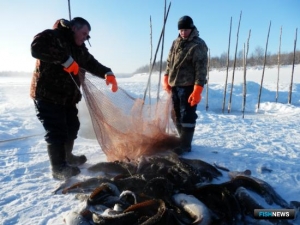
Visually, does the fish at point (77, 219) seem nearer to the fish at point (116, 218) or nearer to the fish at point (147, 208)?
the fish at point (116, 218)

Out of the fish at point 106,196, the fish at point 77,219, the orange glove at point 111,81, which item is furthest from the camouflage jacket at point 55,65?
the fish at point 77,219

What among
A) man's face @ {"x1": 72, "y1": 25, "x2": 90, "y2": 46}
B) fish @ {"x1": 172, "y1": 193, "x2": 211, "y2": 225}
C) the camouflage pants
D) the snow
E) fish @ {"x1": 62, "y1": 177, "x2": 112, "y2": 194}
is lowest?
the snow

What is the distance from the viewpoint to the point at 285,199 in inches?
98.4

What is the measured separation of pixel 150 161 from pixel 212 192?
3.06ft

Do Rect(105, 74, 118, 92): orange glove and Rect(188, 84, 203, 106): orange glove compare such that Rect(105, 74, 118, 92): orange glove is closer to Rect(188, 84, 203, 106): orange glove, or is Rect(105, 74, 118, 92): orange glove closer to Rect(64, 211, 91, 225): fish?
Rect(188, 84, 203, 106): orange glove

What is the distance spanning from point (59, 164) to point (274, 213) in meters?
2.20

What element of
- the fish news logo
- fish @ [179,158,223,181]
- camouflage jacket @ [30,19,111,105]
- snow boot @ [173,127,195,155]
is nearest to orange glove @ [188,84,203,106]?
snow boot @ [173,127,195,155]

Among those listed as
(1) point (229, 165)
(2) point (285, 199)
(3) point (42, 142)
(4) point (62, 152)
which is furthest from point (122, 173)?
(3) point (42, 142)

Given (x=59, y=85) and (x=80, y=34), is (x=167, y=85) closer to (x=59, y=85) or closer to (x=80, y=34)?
(x=80, y=34)

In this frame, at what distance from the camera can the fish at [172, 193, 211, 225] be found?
1.82 metres

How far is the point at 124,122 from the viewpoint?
140 inches

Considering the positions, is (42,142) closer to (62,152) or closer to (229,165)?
(62,152)

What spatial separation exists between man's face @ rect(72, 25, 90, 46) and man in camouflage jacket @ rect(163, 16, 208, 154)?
138 centimetres

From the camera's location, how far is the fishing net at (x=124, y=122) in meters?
3.26
